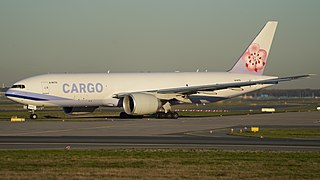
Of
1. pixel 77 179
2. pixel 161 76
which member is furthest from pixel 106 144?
pixel 161 76

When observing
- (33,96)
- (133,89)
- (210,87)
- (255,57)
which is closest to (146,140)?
(210,87)

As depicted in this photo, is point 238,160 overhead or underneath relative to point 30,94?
underneath

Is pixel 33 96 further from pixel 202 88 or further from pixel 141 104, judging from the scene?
pixel 202 88

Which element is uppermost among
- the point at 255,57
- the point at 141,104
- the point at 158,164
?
the point at 255,57

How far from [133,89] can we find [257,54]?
1370 centimetres

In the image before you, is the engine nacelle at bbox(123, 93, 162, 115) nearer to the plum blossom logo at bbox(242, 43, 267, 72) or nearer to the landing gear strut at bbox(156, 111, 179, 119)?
the landing gear strut at bbox(156, 111, 179, 119)

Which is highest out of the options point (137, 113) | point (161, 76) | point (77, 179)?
point (161, 76)

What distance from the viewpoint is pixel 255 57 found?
6275cm

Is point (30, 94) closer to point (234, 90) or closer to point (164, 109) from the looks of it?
point (164, 109)

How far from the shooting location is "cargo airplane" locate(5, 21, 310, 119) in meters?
55.0

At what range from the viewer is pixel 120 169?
1917cm

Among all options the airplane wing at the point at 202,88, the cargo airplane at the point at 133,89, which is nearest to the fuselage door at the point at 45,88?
the cargo airplane at the point at 133,89

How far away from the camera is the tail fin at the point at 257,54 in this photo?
205 ft

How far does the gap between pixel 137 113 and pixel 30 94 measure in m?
9.67
